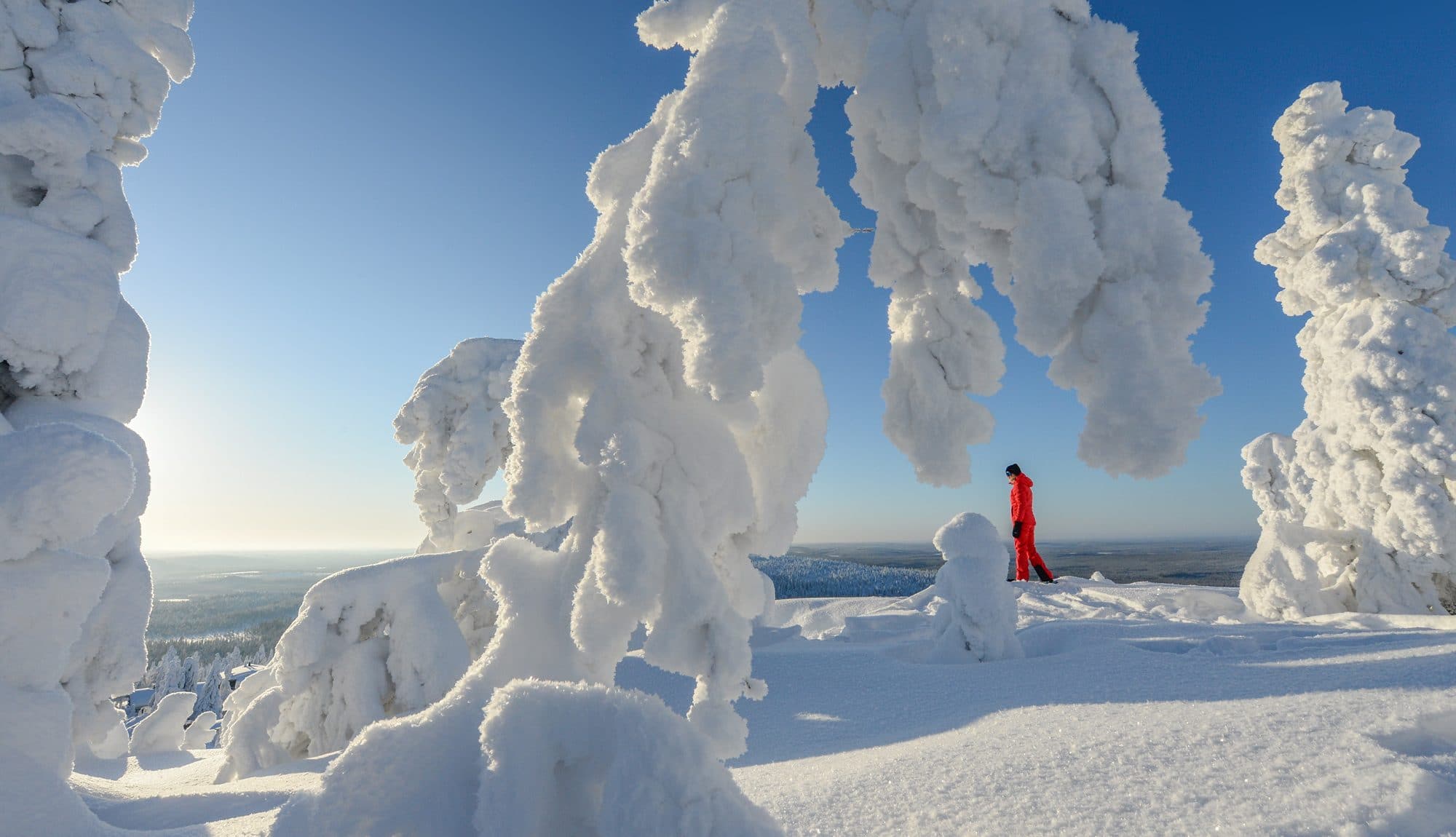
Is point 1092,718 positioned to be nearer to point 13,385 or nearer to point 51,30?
point 13,385

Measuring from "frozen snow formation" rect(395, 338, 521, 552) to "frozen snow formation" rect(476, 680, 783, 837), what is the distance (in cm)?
951

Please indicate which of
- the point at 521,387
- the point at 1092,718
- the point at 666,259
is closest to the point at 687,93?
the point at 666,259

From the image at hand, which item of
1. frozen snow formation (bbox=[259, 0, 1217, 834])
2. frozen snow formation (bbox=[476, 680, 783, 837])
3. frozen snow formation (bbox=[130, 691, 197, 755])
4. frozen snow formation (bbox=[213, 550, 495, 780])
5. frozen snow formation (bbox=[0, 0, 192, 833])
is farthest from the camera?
frozen snow formation (bbox=[130, 691, 197, 755])

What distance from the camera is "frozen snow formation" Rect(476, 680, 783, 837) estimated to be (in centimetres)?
140

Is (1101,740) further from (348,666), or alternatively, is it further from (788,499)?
(348,666)

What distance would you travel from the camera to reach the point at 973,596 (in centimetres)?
546

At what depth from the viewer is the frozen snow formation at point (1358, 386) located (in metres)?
6.30

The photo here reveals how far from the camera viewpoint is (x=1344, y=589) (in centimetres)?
688

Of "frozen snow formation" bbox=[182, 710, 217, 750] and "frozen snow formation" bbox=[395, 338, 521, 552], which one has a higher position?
"frozen snow formation" bbox=[395, 338, 521, 552]

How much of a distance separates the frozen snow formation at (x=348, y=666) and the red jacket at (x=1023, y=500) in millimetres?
8544

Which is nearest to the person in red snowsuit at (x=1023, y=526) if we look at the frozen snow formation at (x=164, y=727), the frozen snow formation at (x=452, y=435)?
the frozen snow formation at (x=452, y=435)

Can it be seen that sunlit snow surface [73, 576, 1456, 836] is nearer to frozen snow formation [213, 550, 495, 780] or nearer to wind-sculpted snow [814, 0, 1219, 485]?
frozen snow formation [213, 550, 495, 780]

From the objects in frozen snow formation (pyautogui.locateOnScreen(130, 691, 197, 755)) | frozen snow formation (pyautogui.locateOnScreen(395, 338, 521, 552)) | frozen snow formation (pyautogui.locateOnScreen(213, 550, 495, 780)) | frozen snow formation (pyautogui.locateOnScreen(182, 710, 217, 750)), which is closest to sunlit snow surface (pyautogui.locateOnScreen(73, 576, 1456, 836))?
frozen snow formation (pyautogui.locateOnScreen(213, 550, 495, 780))

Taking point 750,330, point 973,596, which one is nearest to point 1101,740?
point 750,330
